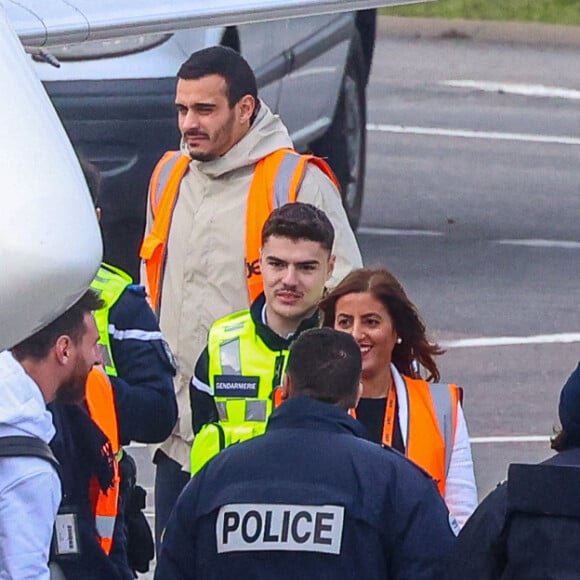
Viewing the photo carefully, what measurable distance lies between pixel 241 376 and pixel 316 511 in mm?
1095

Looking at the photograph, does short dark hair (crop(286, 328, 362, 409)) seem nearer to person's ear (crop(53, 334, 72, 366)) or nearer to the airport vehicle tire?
person's ear (crop(53, 334, 72, 366))

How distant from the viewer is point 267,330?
5.34 meters

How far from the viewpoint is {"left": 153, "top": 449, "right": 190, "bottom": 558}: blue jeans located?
19.4 feet

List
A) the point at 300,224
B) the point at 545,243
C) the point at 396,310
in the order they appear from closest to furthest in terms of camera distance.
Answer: the point at 396,310 → the point at 300,224 → the point at 545,243

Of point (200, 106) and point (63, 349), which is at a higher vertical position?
point (200, 106)

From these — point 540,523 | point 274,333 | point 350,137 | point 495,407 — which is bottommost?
point 495,407

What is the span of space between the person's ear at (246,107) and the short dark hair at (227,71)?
0.04ft

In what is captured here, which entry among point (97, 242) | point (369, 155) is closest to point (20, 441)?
point (97, 242)

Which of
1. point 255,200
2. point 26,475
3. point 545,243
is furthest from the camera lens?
point 545,243

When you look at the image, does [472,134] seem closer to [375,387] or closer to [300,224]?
[300,224]

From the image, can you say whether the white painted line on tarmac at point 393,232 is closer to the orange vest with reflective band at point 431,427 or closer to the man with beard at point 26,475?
the orange vest with reflective band at point 431,427

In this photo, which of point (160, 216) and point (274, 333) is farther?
point (160, 216)

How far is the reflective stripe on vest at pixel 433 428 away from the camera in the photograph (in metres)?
4.95

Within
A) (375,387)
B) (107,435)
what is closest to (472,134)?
(375,387)
